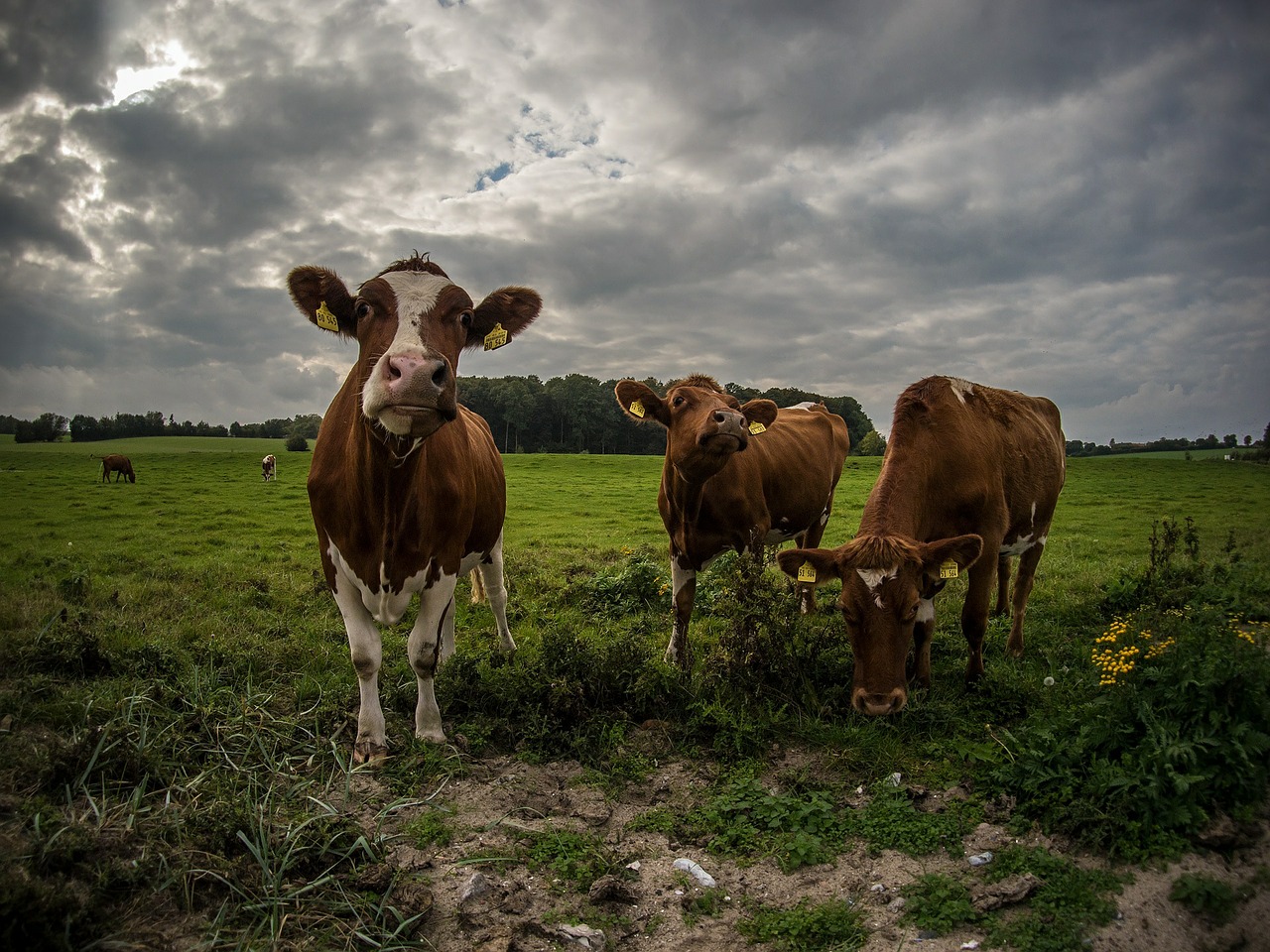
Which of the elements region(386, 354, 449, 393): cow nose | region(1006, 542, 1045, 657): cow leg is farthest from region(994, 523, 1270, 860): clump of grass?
region(386, 354, 449, 393): cow nose

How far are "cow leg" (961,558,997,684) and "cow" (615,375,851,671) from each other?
141cm

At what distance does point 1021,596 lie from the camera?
7.44 m

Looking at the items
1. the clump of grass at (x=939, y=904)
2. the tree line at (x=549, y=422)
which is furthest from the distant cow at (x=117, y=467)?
the clump of grass at (x=939, y=904)

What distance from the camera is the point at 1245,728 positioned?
3393 mm

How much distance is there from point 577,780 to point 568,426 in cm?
5641

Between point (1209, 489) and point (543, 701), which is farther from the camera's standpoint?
point (1209, 489)

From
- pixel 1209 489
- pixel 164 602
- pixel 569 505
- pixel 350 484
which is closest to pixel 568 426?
pixel 569 505

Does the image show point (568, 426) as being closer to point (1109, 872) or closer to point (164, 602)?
point (164, 602)

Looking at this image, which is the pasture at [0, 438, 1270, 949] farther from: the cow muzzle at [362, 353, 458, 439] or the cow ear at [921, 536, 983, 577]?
the cow muzzle at [362, 353, 458, 439]

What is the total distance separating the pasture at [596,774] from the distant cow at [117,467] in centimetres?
2430

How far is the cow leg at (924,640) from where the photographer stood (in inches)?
217

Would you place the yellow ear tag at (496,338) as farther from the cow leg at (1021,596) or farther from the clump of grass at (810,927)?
the cow leg at (1021,596)

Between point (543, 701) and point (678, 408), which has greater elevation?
point (678, 408)

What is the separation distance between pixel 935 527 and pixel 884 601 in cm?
132
